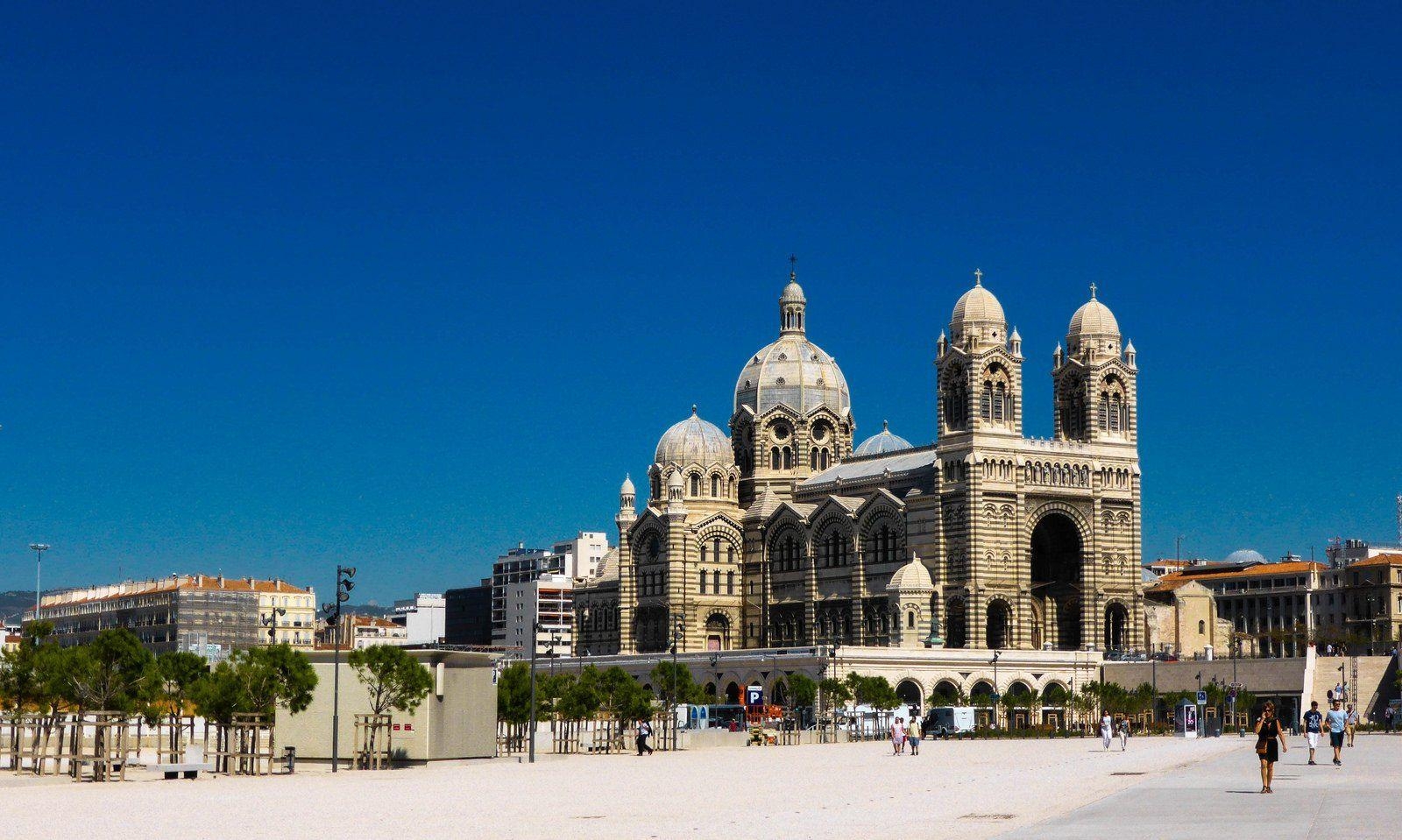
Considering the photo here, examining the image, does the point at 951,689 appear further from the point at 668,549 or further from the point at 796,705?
the point at 668,549

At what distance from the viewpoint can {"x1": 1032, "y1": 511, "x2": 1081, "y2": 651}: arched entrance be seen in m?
112

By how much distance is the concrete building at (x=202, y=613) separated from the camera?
6097 inches

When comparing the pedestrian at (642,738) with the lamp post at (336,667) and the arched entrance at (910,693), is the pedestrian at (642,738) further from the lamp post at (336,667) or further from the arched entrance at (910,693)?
the arched entrance at (910,693)

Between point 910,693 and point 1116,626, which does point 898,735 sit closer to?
point 910,693

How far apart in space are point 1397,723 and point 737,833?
70393 mm

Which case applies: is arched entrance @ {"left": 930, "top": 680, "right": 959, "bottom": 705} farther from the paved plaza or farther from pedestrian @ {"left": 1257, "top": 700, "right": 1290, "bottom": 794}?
pedestrian @ {"left": 1257, "top": 700, "right": 1290, "bottom": 794}

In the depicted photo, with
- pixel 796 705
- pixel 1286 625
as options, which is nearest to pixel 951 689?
pixel 796 705

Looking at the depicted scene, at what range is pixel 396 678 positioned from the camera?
55000 mm

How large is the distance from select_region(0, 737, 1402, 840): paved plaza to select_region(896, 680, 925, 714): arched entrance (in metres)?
47.4

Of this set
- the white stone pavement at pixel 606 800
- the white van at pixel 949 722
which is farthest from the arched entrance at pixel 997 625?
the white stone pavement at pixel 606 800

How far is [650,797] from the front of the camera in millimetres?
39750

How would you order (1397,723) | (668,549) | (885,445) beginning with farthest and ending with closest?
1. (885,445)
2. (668,549)
3. (1397,723)

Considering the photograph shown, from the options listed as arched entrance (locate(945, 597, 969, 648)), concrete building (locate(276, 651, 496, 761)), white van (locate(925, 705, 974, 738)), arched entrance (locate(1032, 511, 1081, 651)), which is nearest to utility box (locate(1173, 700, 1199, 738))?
white van (locate(925, 705, 974, 738))

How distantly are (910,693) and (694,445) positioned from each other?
30170mm
